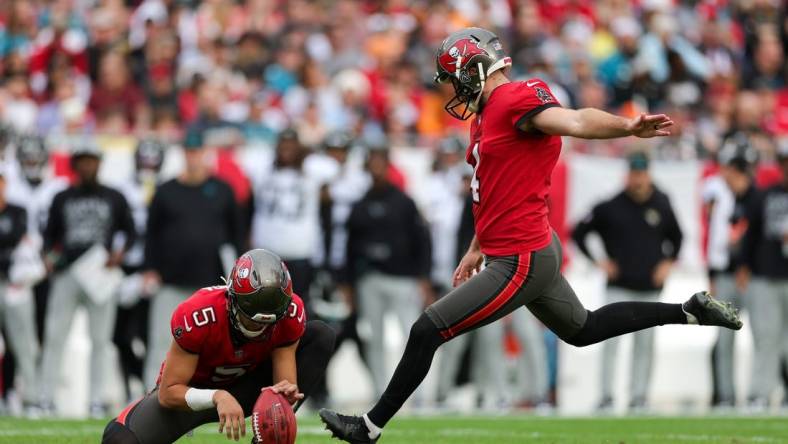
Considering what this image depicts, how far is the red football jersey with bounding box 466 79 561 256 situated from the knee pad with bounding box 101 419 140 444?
179 cm

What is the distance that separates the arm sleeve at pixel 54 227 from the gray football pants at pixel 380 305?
2.40 meters

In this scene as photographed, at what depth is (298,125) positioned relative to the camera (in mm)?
13906

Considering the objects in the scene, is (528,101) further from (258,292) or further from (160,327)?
(160,327)

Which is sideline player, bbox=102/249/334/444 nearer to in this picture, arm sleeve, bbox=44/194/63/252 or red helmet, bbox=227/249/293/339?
red helmet, bbox=227/249/293/339

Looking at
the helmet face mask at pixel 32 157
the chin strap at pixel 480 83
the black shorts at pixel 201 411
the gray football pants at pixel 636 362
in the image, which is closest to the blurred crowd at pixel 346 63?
the helmet face mask at pixel 32 157

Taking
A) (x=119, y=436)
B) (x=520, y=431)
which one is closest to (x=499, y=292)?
(x=119, y=436)

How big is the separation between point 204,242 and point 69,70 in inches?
184

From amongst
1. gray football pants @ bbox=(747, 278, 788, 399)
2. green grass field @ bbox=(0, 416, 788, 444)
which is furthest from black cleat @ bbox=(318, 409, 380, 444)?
gray football pants @ bbox=(747, 278, 788, 399)

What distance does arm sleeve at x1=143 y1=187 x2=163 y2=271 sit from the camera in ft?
36.3

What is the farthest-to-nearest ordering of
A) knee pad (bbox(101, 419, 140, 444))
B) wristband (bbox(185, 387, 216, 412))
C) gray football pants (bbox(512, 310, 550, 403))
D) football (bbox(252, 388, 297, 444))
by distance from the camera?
gray football pants (bbox(512, 310, 550, 403))
knee pad (bbox(101, 419, 140, 444))
wristband (bbox(185, 387, 216, 412))
football (bbox(252, 388, 297, 444))

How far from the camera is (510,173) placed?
6.70 metres

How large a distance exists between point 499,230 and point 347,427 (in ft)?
3.66

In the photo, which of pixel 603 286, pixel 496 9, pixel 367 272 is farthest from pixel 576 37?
pixel 367 272

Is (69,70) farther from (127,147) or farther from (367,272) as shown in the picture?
(367,272)
